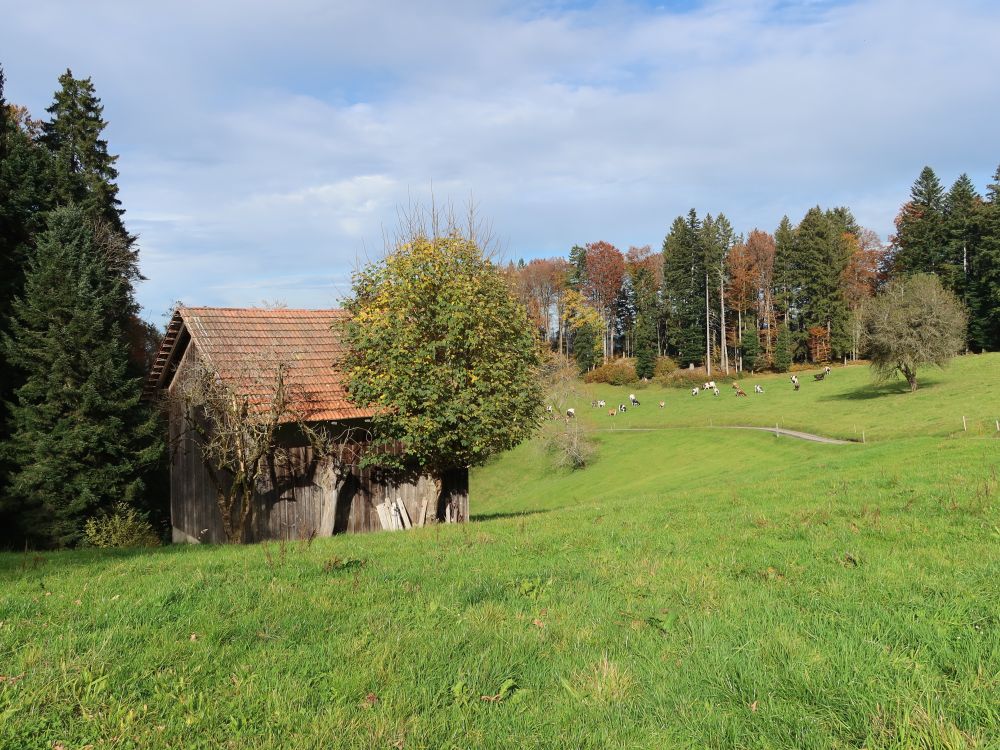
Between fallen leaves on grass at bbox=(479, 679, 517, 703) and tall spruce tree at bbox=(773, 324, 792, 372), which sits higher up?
tall spruce tree at bbox=(773, 324, 792, 372)

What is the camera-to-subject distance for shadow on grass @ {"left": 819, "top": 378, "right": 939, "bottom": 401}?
5397cm

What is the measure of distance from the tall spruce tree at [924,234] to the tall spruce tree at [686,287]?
85.6 feet

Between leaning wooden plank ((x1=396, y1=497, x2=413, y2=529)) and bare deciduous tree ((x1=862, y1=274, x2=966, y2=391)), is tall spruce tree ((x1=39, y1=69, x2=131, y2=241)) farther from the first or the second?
bare deciduous tree ((x1=862, y1=274, x2=966, y2=391))

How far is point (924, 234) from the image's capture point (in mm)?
87875

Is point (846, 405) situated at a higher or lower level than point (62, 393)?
lower

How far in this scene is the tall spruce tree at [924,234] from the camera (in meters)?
87.4

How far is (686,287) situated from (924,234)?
30.6 meters

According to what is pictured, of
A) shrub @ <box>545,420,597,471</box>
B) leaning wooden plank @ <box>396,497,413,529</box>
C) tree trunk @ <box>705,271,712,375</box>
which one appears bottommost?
shrub @ <box>545,420,597,471</box>

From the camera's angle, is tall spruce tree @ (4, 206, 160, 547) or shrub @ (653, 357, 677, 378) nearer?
tall spruce tree @ (4, 206, 160, 547)

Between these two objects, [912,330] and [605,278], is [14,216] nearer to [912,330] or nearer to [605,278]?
[912,330]

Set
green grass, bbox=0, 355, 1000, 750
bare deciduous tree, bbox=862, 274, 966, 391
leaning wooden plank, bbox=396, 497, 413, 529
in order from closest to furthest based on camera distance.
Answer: green grass, bbox=0, 355, 1000, 750 < leaning wooden plank, bbox=396, 497, 413, 529 < bare deciduous tree, bbox=862, 274, 966, 391

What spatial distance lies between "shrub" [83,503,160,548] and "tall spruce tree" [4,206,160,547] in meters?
0.74

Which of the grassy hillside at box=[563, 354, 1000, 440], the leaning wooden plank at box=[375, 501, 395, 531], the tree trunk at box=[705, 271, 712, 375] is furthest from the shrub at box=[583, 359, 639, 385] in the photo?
the leaning wooden plank at box=[375, 501, 395, 531]

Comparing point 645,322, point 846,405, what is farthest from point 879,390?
point 645,322
